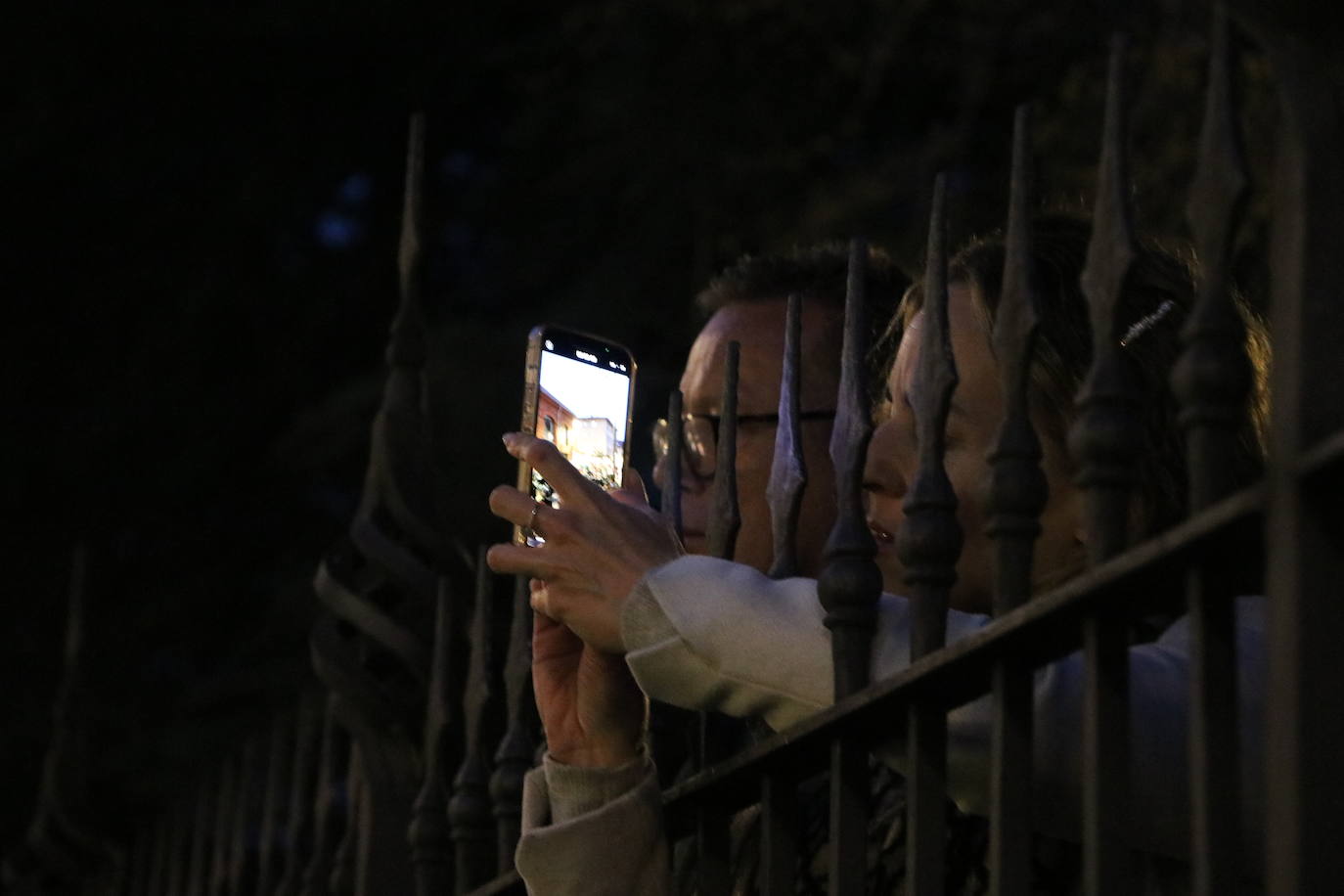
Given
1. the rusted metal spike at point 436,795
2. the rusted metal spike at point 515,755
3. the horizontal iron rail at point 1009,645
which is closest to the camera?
the horizontal iron rail at point 1009,645

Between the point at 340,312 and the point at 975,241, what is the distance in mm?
6548

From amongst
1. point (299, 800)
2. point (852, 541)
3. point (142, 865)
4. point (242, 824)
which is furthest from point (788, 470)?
point (142, 865)

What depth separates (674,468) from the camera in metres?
2.41

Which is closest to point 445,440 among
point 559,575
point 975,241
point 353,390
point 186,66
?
point 353,390

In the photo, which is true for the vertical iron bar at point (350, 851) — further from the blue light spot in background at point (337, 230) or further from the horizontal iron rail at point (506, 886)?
the blue light spot in background at point (337, 230)

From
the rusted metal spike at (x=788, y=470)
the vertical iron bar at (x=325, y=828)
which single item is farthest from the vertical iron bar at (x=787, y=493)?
the vertical iron bar at (x=325, y=828)

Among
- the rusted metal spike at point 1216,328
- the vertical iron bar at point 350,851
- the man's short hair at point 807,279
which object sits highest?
the man's short hair at point 807,279

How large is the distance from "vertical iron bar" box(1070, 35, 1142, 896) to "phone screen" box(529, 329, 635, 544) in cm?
82

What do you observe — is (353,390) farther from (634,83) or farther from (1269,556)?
(1269,556)

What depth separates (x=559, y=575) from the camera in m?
2.09

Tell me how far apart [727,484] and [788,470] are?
0.16 meters

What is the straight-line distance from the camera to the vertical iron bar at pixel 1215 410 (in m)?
1.41

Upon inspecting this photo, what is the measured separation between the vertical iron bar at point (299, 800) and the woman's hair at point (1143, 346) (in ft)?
5.67

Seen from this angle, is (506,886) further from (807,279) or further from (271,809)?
(807,279)
